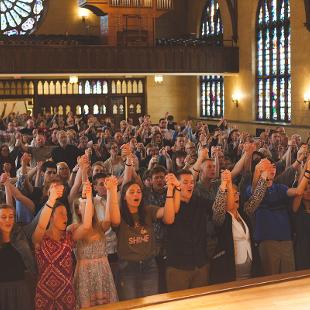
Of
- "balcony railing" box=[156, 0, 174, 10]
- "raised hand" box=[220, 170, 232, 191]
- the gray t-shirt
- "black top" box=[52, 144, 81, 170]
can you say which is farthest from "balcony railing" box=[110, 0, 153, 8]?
the gray t-shirt

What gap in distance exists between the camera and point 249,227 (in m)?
6.40

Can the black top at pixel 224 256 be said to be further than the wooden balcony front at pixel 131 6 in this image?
No

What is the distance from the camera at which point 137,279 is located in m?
5.51

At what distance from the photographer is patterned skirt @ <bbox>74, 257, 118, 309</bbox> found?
17.2 feet

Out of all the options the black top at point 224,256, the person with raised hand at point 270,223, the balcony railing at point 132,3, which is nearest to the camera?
the black top at point 224,256

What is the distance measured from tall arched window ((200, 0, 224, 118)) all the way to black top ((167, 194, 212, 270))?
18908 millimetres

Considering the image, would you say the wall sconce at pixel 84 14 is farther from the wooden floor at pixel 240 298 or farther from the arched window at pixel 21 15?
the wooden floor at pixel 240 298

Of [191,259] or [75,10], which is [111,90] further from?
[191,259]

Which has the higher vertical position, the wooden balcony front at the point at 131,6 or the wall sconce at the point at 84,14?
the wall sconce at the point at 84,14

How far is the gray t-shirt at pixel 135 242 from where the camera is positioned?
5484mm

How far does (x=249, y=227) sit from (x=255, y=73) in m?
16.6

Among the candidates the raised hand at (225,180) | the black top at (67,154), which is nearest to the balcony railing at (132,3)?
the black top at (67,154)

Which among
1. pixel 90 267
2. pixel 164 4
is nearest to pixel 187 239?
pixel 90 267

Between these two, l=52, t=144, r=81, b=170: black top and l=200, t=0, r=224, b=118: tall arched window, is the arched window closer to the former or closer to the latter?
l=200, t=0, r=224, b=118: tall arched window
